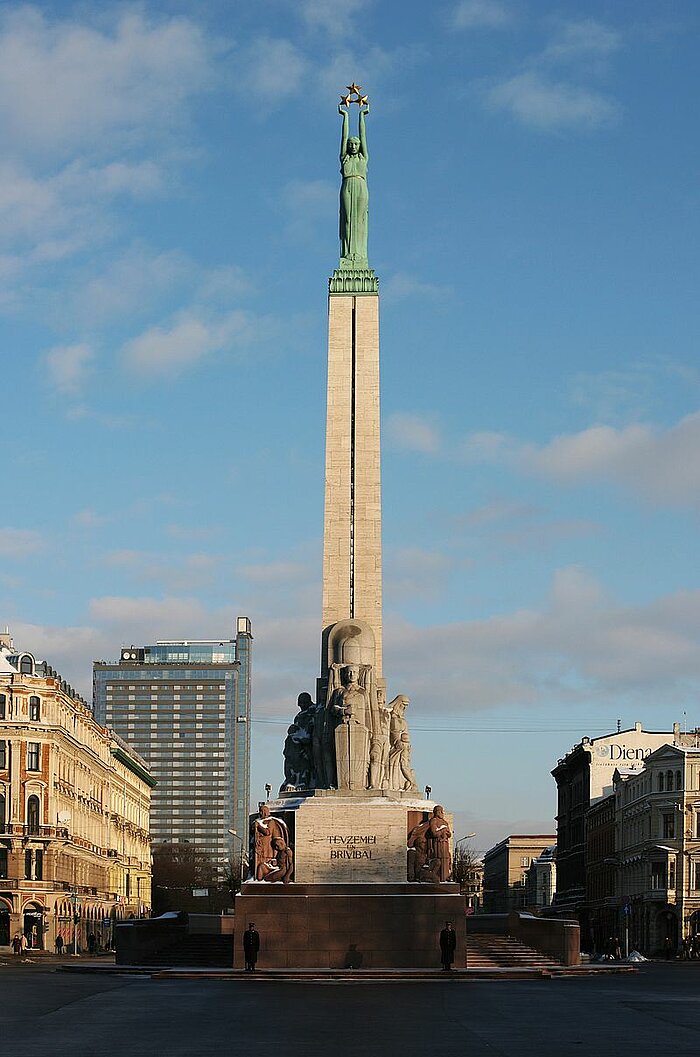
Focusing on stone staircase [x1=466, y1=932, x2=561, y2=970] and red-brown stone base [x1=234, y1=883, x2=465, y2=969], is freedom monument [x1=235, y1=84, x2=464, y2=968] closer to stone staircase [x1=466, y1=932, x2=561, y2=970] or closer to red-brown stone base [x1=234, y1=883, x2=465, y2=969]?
red-brown stone base [x1=234, y1=883, x2=465, y2=969]

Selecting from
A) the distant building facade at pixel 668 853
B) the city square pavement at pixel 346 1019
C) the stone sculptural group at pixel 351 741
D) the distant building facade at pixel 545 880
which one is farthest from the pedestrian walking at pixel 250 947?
the distant building facade at pixel 545 880

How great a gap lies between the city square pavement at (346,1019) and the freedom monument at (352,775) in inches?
140

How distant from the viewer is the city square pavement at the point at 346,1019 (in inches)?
847

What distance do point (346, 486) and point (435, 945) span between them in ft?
52.1

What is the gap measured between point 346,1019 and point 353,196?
35760 millimetres

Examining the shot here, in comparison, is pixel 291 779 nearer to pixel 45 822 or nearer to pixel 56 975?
pixel 56 975

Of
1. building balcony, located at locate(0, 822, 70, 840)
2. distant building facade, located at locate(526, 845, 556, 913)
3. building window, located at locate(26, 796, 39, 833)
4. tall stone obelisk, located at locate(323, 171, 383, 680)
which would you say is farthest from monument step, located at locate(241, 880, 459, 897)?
distant building facade, located at locate(526, 845, 556, 913)

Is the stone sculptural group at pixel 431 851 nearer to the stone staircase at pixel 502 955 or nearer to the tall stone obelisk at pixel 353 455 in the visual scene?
the stone staircase at pixel 502 955

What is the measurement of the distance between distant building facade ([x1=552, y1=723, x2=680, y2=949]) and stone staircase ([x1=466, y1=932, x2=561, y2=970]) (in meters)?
76.7

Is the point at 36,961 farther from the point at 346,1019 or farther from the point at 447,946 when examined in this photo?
the point at 346,1019

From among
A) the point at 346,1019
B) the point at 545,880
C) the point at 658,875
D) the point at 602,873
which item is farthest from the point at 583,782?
the point at 346,1019

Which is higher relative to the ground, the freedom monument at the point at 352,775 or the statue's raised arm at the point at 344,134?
the statue's raised arm at the point at 344,134

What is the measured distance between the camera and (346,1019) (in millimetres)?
25938

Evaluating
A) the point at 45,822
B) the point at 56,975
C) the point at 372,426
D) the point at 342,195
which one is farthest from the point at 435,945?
the point at 45,822
